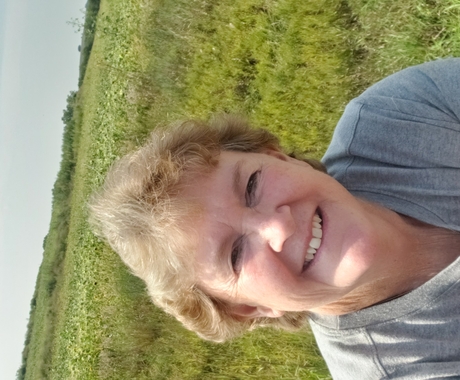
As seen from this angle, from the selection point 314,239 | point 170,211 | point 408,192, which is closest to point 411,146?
point 408,192

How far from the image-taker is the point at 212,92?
3.91 metres

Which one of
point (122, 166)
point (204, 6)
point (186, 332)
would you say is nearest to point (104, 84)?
point (204, 6)

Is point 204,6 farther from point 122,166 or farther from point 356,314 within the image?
point 356,314

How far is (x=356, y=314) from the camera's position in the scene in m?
1.65

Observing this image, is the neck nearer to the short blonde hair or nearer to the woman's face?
the woman's face

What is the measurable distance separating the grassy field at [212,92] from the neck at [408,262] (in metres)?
1.33

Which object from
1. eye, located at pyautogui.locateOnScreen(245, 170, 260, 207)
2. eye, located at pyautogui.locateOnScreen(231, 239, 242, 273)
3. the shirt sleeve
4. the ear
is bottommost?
the ear

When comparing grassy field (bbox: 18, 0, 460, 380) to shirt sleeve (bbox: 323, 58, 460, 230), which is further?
grassy field (bbox: 18, 0, 460, 380)

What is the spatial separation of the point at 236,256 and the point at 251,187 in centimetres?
25

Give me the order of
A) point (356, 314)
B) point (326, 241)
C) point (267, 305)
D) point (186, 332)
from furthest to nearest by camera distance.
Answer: point (186, 332)
point (356, 314)
point (267, 305)
point (326, 241)

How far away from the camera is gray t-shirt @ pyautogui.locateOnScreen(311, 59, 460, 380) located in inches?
59.5

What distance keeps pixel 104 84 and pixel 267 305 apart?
556 cm

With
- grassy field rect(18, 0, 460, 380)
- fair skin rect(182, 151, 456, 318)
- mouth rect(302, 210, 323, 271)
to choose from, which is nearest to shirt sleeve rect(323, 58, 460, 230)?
fair skin rect(182, 151, 456, 318)

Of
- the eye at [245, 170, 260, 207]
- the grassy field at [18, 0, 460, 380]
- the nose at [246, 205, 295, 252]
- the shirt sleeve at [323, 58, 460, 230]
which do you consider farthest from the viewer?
the grassy field at [18, 0, 460, 380]
